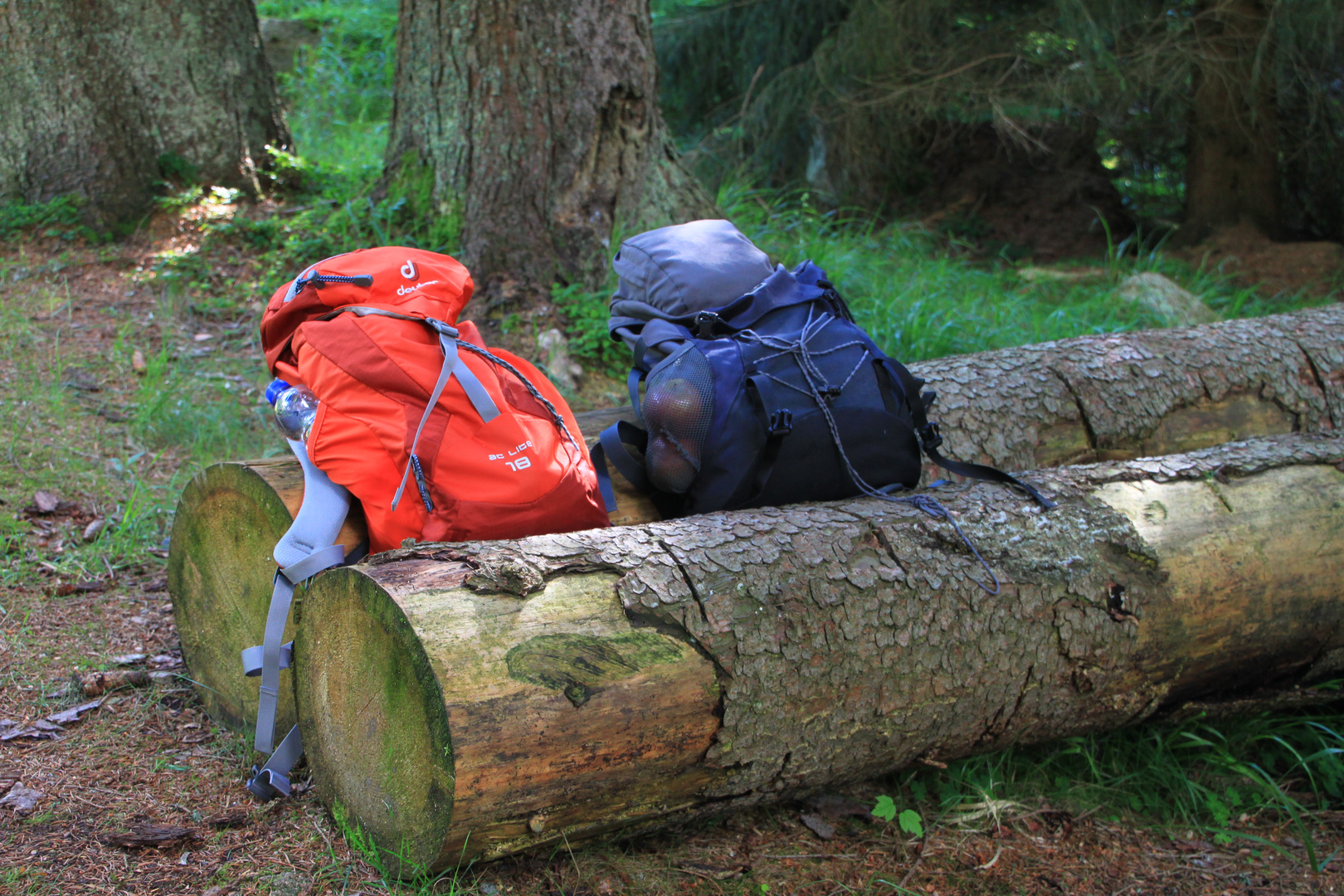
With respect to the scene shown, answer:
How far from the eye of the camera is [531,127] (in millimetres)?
4488

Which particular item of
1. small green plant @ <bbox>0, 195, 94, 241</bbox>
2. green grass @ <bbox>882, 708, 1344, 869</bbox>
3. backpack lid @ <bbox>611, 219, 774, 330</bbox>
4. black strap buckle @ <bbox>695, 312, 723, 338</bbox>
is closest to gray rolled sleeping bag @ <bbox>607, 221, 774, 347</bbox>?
backpack lid @ <bbox>611, 219, 774, 330</bbox>

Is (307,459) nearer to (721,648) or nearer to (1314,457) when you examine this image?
(721,648)

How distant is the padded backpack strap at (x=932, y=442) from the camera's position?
2643 mm

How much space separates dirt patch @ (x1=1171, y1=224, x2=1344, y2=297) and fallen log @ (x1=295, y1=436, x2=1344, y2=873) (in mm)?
4694

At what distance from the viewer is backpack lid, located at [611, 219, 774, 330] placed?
2.80 m

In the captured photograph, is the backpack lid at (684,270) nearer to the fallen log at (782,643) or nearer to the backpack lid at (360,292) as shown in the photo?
the backpack lid at (360,292)

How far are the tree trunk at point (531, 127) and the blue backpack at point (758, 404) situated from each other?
6.10 ft

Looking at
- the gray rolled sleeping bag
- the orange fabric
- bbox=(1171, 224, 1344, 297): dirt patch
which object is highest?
the gray rolled sleeping bag

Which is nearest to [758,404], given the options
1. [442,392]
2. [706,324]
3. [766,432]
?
[766,432]

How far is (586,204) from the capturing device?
15.2 ft

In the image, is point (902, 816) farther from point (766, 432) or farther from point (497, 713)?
point (497, 713)

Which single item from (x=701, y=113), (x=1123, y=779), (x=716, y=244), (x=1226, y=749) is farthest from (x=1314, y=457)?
(x=701, y=113)

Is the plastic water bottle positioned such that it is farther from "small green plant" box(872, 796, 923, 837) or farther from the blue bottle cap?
"small green plant" box(872, 796, 923, 837)

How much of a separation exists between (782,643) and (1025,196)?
24.4ft
